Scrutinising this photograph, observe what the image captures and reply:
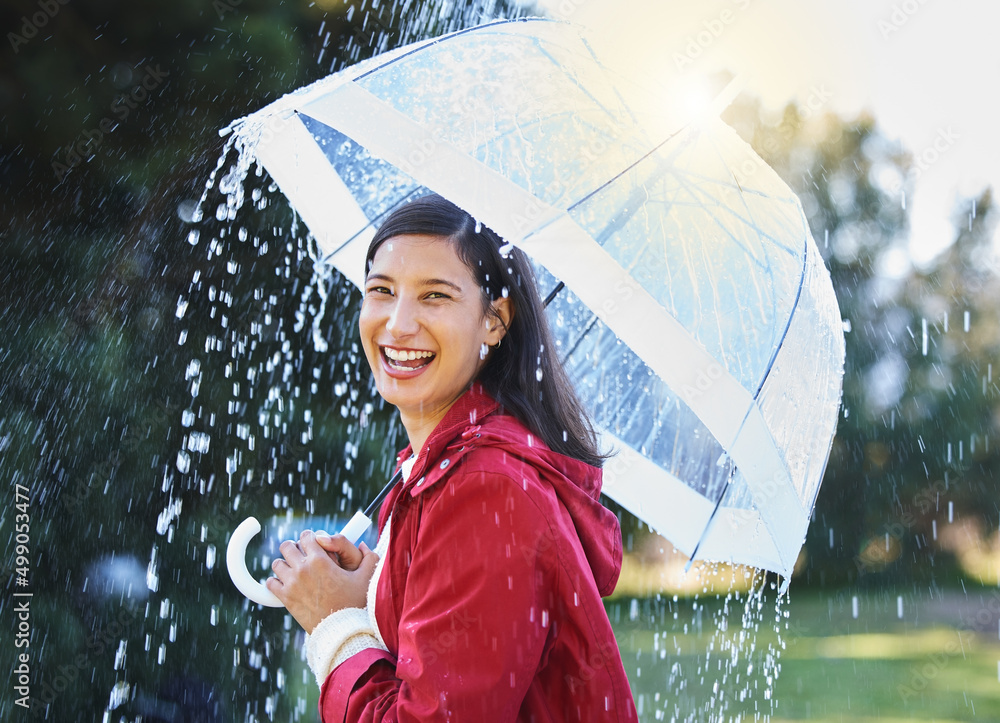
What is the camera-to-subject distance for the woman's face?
1986mm

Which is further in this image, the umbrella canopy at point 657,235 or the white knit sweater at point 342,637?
the umbrella canopy at point 657,235

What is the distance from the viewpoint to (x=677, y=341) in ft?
6.32

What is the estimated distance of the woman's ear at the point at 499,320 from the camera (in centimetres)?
207

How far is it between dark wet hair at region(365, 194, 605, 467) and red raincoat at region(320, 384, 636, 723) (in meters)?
0.17

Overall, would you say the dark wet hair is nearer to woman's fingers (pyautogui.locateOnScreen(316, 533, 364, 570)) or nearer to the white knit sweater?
the white knit sweater

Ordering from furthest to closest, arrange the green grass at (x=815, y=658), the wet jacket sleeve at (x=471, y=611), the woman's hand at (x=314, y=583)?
the green grass at (x=815, y=658) → the woman's hand at (x=314, y=583) → the wet jacket sleeve at (x=471, y=611)

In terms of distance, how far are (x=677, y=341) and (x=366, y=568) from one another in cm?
81

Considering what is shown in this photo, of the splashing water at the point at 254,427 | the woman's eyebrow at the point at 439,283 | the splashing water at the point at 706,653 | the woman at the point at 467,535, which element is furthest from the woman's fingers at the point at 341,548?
the splashing water at the point at 706,653

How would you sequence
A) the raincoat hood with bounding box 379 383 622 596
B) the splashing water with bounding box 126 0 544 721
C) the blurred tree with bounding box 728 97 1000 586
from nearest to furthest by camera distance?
1. the raincoat hood with bounding box 379 383 622 596
2. the splashing water with bounding box 126 0 544 721
3. the blurred tree with bounding box 728 97 1000 586

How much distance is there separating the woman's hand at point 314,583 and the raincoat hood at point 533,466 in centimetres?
20

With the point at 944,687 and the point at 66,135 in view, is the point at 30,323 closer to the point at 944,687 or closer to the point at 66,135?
the point at 66,135

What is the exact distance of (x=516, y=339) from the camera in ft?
6.91

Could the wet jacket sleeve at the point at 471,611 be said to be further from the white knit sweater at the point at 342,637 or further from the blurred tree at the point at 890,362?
the blurred tree at the point at 890,362

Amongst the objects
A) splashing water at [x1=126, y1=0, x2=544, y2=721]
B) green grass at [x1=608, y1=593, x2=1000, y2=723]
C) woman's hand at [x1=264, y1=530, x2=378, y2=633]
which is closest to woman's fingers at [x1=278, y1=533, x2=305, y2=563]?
woman's hand at [x1=264, y1=530, x2=378, y2=633]
